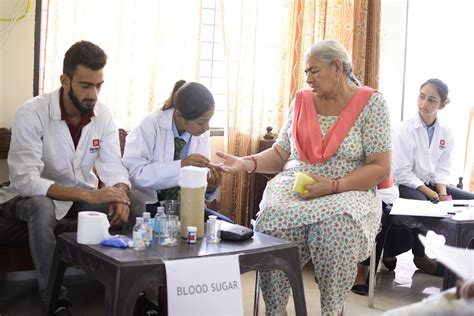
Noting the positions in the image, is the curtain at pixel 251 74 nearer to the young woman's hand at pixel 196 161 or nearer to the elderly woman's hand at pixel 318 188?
the young woman's hand at pixel 196 161

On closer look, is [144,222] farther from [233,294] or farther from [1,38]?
[1,38]

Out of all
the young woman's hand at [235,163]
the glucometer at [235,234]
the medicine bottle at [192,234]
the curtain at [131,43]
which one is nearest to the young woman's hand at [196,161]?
the young woman's hand at [235,163]

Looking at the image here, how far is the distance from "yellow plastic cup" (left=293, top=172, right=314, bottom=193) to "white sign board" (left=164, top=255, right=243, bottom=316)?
0.68 meters

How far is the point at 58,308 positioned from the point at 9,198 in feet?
1.89

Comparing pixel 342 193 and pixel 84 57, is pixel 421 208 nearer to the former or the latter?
pixel 342 193

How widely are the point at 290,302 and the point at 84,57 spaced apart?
1.47 metres

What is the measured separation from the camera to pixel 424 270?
371 centimetres

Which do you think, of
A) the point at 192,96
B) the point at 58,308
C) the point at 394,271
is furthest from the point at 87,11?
the point at 394,271

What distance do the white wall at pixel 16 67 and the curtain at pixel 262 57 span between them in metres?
1.16

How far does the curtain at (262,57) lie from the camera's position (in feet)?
12.2

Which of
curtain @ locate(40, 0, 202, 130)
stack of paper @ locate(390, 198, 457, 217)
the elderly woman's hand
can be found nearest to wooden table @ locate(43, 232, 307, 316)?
the elderly woman's hand

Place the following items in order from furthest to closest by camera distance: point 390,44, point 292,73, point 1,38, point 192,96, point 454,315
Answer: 1. point 390,44
2. point 292,73
3. point 1,38
4. point 192,96
5. point 454,315

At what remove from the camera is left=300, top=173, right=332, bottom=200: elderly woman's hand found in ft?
8.15

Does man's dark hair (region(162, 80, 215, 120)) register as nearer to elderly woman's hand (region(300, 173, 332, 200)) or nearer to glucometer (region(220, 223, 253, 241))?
elderly woman's hand (region(300, 173, 332, 200))
